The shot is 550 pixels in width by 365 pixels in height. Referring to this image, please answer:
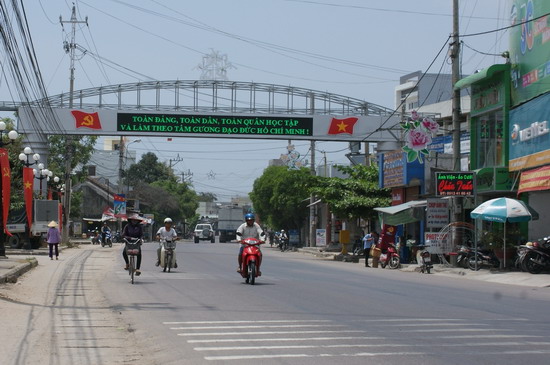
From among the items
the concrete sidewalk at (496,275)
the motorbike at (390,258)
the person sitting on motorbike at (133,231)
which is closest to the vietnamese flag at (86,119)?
the motorbike at (390,258)

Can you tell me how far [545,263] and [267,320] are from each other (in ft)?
50.1

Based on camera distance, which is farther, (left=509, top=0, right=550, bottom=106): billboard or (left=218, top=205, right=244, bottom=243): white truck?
(left=218, top=205, right=244, bottom=243): white truck

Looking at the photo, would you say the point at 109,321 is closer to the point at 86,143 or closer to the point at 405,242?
the point at 405,242

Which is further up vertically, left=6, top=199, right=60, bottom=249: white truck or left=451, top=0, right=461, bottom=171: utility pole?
left=451, top=0, right=461, bottom=171: utility pole

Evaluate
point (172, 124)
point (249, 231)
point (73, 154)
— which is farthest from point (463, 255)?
point (73, 154)

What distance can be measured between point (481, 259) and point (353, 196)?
16.0 meters

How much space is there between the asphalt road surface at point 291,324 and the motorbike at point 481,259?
27.0ft

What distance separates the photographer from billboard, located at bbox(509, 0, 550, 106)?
28.4 m

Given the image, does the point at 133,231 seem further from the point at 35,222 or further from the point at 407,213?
the point at 35,222

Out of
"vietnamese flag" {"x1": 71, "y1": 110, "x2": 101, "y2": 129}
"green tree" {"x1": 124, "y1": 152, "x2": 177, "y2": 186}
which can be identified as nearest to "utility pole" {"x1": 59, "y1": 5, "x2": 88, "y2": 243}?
"vietnamese flag" {"x1": 71, "y1": 110, "x2": 101, "y2": 129}

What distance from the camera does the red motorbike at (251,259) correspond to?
1997cm

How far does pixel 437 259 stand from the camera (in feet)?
113

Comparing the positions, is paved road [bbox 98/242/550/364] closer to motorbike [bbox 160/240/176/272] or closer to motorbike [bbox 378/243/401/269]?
motorbike [bbox 160/240/176/272]

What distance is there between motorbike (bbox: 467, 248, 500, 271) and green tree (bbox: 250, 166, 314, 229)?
39.1m
